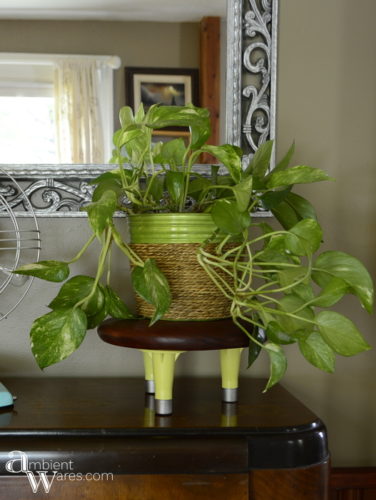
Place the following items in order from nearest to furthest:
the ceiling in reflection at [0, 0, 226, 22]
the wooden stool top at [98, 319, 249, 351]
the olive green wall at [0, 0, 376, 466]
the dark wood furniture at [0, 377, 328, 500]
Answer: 1. the dark wood furniture at [0, 377, 328, 500]
2. the wooden stool top at [98, 319, 249, 351]
3. the ceiling in reflection at [0, 0, 226, 22]
4. the olive green wall at [0, 0, 376, 466]

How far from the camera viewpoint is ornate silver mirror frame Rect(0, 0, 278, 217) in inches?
55.3

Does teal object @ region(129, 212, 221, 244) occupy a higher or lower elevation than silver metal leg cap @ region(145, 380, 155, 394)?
higher

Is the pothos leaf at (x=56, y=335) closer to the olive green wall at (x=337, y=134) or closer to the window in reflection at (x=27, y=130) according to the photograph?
the window in reflection at (x=27, y=130)

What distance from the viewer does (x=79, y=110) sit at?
1389 mm

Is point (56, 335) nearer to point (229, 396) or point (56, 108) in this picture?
point (229, 396)

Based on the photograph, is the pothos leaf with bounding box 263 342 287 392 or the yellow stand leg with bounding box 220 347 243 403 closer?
the pothos leaf with bounding box 263 342 287 392

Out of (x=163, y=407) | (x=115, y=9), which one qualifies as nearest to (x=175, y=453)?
(x=163, y=407)

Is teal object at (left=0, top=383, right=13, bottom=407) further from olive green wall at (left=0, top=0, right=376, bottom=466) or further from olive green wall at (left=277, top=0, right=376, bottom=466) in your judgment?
olive green wall at (left=277, top=0, right=376, bottom=466)

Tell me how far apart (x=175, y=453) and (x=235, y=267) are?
12.0 inches

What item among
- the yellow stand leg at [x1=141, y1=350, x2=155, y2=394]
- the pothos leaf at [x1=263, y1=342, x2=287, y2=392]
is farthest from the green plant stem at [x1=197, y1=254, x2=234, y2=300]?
the yellow stand leg at [x1=141, y1=350, x2=155, y2=394]

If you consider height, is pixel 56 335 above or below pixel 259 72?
below

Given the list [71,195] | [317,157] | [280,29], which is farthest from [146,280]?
[280,29]

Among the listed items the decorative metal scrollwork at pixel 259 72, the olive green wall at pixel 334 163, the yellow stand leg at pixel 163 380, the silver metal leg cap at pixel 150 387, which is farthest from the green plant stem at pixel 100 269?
the decorative metal scrollwork at pixel 259 72

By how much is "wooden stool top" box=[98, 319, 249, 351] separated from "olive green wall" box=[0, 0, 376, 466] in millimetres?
368
